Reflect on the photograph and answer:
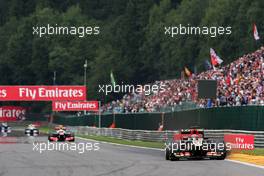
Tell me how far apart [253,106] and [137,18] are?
85807mm

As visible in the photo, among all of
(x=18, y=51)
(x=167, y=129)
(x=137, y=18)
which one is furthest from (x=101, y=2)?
(x=167, y=129)

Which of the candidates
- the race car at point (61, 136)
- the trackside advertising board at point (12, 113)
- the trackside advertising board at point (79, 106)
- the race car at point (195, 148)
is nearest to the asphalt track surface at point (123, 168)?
the race car at point (195, 148)

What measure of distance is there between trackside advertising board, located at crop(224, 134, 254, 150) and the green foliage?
136 feet

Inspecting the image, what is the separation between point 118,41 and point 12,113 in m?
20.4

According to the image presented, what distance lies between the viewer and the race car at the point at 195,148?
2316 cm

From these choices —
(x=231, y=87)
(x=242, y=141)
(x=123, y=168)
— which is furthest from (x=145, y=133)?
(x=123, y=168)

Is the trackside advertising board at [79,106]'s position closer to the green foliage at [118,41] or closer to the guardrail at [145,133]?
the guardrail at [145,133]

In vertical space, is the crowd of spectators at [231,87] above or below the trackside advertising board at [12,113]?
above

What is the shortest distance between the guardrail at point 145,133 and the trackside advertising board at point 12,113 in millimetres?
44667

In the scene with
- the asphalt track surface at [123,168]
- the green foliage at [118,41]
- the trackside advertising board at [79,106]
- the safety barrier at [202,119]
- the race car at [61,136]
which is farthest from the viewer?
the green foliage at [118,41]

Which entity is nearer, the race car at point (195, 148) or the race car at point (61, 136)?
the race car at point (195, 148)

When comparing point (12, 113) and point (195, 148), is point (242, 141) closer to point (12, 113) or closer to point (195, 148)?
point (195, 148)

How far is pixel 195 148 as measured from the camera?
2348cm

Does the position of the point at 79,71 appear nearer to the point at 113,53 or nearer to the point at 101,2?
the point at 113,53
